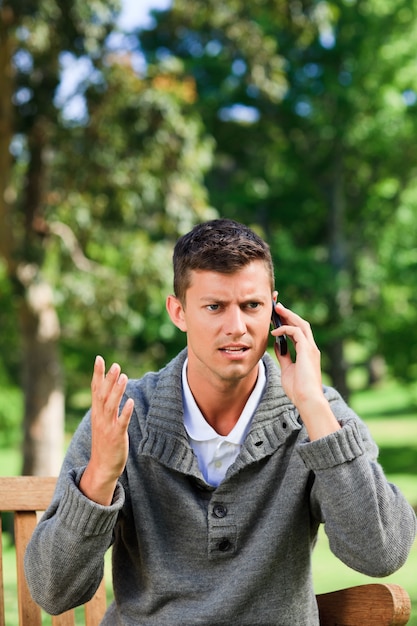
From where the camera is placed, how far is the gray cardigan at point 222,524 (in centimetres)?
234

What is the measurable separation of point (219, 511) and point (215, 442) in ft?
0.63

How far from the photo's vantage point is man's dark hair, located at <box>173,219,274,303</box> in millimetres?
2434

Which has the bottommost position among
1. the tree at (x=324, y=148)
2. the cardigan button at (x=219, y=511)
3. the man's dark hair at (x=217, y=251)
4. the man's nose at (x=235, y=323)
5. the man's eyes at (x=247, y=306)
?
the cardigan button at (x=219, y=511)

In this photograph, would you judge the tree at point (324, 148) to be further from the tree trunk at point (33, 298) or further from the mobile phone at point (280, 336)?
the mobile phone at point (280, 336)

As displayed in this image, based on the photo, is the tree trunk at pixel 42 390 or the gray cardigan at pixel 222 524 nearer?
the gray cardigan at pixel 222 524

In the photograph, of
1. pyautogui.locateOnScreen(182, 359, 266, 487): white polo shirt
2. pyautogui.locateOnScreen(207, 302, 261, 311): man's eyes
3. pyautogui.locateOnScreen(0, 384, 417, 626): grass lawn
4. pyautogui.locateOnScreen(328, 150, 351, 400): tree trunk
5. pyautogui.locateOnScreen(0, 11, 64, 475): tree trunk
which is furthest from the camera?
pyautogui.locateOnScreen(328, 150, 351, 400): tree trunk

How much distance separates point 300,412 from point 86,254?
12.1 metres

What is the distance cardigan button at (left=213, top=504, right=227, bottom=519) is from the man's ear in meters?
0.48

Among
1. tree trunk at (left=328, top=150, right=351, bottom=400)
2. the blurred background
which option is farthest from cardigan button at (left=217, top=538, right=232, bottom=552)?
tree trunk at (left=328, top=150, right=351, bottom=400)

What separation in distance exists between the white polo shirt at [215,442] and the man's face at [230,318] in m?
0.14

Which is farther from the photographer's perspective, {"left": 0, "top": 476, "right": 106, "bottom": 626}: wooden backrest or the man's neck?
{"left": 0, "top": 476, "right": 106, "bottom": 626}: wooden backrest

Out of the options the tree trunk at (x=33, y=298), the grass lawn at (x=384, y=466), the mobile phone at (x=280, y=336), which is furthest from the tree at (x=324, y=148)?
the mobile phone at (x=280, y=336)

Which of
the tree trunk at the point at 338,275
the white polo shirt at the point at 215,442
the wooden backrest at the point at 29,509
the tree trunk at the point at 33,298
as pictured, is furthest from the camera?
the tree trunk at the point at 338,275

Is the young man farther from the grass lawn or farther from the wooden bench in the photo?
the grass lawn
